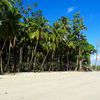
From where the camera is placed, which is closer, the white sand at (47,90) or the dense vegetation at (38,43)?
the white sand at (47,90)

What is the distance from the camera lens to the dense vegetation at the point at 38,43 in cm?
4249

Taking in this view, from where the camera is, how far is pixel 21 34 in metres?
50.7

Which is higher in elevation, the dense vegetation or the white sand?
the dense vegetation

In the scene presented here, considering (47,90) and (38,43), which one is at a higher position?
(38,43)

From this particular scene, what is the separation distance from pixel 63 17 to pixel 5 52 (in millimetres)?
20125

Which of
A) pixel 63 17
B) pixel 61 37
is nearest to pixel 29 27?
pixel 61 37

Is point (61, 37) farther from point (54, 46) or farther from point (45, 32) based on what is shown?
point (45, 32)

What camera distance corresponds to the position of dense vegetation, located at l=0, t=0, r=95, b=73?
42.5 meters

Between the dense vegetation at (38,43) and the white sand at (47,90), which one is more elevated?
the dense vegetation at (38,43)

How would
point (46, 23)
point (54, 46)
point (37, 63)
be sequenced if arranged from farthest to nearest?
point (37, 63) < point (54, 46) < point (46, 23)

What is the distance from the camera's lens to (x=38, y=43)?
56.9m

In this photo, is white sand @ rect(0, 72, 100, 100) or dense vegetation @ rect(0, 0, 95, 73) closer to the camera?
white sand @ rect(0, 72, 100, 100)

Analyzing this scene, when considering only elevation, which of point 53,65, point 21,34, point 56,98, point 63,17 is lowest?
point 56,98

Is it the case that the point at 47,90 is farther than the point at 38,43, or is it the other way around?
the point at 38,43
